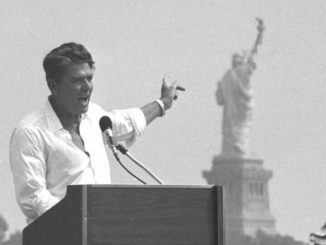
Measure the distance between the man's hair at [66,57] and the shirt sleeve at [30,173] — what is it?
21 centimetres

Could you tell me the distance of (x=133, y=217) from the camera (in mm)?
4254

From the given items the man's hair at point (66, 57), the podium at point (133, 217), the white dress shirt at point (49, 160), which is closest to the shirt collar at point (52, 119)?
the white dress shirt at point (49, 160)

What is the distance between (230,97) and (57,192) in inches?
2883

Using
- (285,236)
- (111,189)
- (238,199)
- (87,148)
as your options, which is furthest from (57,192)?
(238,199)

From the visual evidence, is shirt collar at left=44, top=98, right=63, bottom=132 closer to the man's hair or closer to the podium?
the man's hair

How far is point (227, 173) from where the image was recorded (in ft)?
268

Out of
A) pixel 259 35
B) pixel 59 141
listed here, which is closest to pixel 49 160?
pixel 59 141

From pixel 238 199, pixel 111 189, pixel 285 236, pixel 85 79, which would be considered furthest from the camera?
pixel 238 199

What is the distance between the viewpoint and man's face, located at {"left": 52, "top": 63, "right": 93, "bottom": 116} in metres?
4.67

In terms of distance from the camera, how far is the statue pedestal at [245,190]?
7988 cm

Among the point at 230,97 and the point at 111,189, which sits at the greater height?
the point at 230,97

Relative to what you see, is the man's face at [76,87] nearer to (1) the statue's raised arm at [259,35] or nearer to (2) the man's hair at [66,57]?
(2) the man's hair at [66,57]

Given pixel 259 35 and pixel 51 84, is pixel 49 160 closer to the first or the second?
pixel 51 84

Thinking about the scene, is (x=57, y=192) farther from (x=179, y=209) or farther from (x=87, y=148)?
(x=179, y=209)
